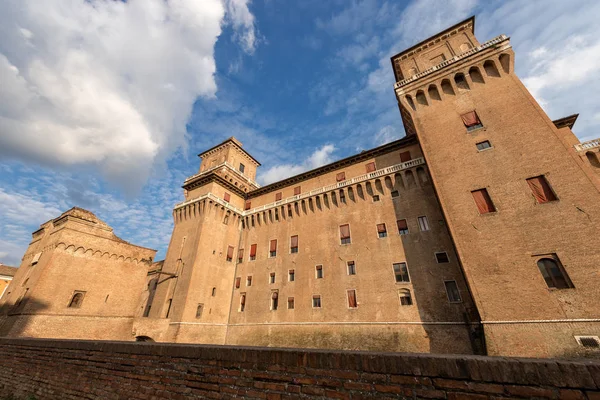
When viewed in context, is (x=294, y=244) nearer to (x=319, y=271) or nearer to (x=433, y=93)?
(x=319, y=271)

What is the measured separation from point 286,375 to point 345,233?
2049 cm

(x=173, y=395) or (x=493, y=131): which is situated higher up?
(x=493, y=131)

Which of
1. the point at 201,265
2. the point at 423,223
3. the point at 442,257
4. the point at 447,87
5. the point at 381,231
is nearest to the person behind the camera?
the point at 442,257

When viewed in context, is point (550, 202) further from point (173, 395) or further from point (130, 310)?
point (130, 310)

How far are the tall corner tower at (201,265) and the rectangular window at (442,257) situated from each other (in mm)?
21918

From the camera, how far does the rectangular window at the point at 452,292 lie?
56.6 feet

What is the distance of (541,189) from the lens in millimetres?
14930

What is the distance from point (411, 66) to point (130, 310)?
3987 centimetres

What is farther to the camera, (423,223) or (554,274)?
(423,223)

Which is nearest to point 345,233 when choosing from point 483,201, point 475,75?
point 483,201

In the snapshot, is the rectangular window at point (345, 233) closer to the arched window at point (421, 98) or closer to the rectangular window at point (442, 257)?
the rectangular window at point (442, 257)

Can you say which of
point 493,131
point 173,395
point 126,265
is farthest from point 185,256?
point 493,131

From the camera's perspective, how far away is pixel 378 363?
143 inches

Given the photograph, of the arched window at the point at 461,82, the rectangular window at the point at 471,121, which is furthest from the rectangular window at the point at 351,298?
the arched window at the point at 461,82
